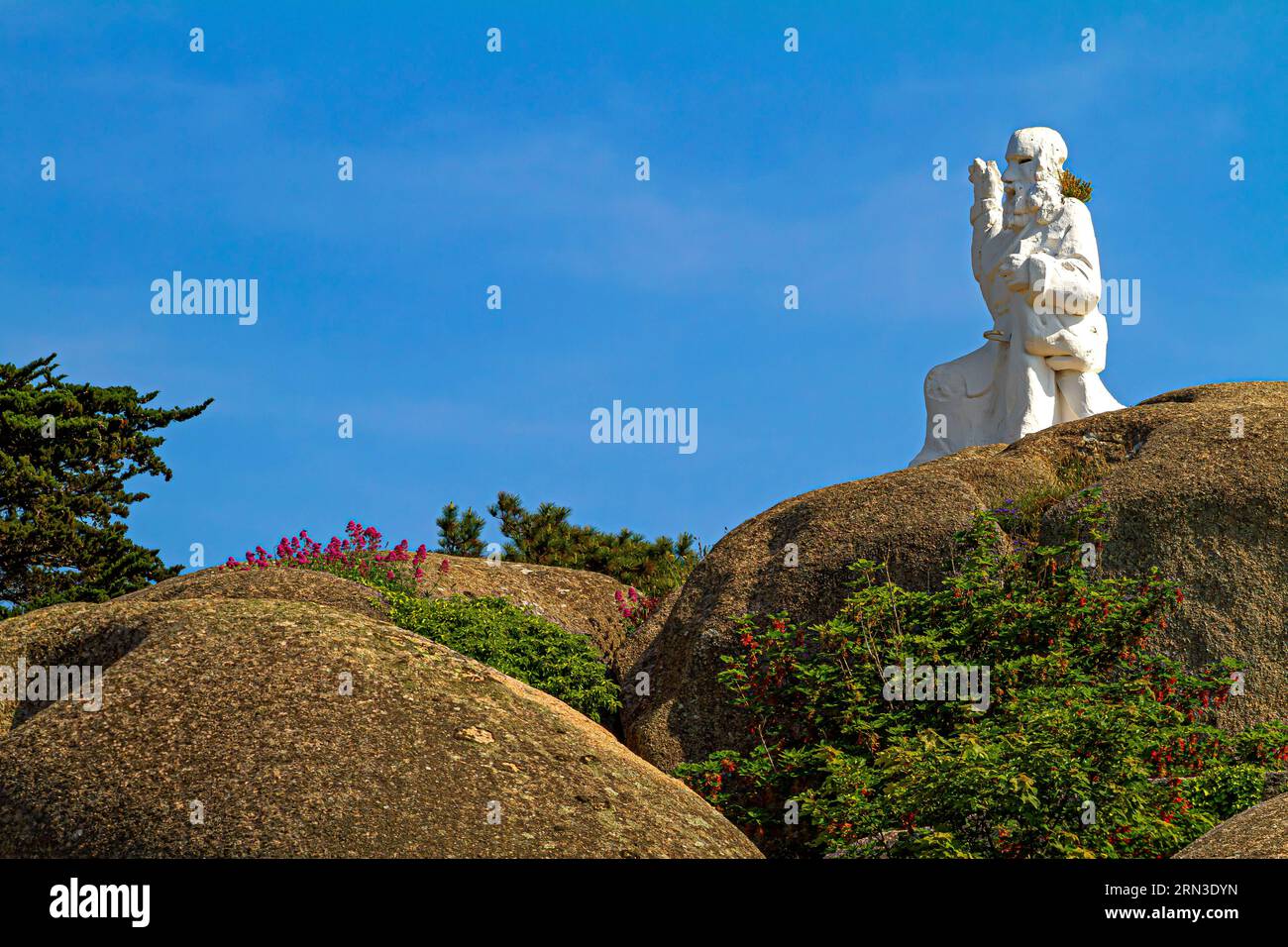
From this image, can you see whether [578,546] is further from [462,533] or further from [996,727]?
[996,727]

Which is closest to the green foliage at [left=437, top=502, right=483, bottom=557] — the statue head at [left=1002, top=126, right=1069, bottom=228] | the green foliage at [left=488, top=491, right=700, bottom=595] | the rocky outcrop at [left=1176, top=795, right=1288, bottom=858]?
the green foliage at [left=488, top=491, right=700, bottom=595]

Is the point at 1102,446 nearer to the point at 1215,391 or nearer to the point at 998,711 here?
the point at 1215,391

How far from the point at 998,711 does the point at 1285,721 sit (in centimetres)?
182

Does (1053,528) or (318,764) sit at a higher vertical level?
(1053,528)

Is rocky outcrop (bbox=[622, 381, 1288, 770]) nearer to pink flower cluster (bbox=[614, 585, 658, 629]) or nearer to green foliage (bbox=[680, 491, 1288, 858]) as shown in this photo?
green foliage (bbox=[680, 491, 1288, 858])

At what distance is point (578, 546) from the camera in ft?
65.8

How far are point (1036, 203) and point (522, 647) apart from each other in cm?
950

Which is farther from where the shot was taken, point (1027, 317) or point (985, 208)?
point (985, 208)

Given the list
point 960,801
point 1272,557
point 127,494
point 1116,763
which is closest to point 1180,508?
point 1272,557

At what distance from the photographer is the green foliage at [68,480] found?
23.1 meters

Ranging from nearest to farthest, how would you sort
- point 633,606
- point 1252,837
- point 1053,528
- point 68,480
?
point 1252,837, point 1053,528, point 633,606, point 68,480

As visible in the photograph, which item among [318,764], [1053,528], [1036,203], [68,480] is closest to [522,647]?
[1053,528]

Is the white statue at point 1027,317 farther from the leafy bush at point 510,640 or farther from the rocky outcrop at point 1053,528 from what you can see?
the leafy bush at point 510,640

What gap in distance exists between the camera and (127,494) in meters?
24.5
